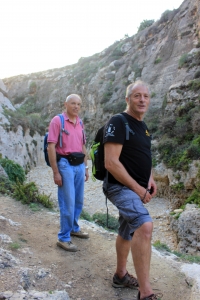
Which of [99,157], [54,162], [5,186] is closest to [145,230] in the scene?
[99,157]

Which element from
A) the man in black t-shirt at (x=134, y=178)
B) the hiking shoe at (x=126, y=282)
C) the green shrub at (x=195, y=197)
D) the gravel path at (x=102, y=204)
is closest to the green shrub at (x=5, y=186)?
the gravel path at (x=102, y=204)

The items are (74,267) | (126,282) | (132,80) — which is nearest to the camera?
(126,282)

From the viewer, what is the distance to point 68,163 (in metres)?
3.71

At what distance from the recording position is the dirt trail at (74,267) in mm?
2770

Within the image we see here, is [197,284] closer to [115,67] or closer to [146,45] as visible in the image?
[146,45]

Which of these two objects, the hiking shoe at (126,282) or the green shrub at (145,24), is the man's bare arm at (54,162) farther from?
the green shrub at (145,24)

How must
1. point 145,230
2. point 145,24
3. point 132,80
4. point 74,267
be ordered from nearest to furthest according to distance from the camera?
1. point 145,230
2. point 74,267
3. point 132,80
4. point 145,24

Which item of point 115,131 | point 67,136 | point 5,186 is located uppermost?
point 115,131

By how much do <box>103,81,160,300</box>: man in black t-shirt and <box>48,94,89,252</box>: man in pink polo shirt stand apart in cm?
102

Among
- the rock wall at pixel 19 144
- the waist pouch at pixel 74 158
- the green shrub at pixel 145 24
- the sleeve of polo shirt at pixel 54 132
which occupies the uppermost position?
the green shrub at pixel 145 24

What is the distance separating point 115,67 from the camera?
1235 inches

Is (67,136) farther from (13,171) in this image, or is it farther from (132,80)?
(132,80)

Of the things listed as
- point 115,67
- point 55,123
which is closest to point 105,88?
point 115,67

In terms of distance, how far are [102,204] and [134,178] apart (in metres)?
11.0
